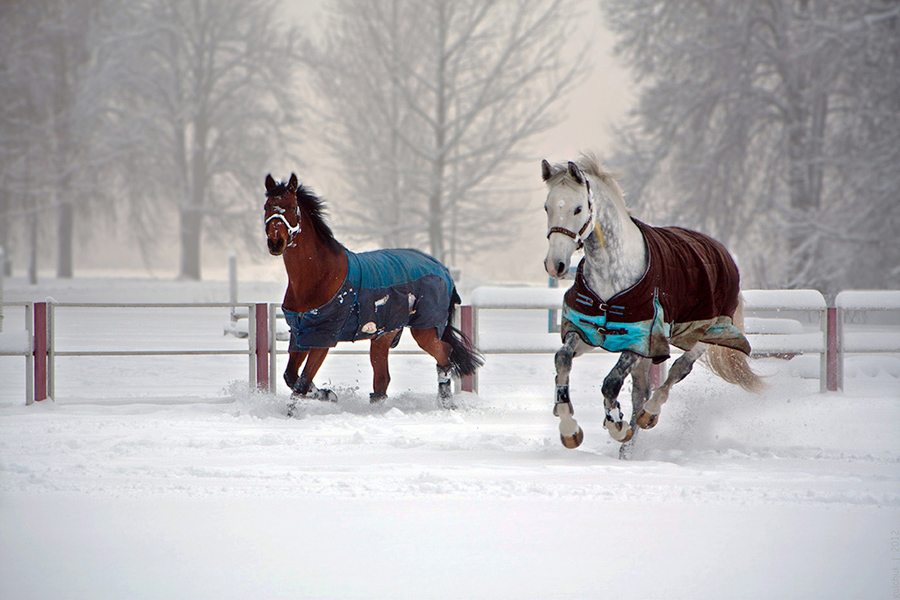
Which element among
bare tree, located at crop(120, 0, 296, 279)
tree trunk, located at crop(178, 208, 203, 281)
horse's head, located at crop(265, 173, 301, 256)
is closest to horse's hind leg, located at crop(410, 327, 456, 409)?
horse's head, located at crop(265, 173, 301, 256)

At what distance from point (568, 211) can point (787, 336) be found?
494 centimetres

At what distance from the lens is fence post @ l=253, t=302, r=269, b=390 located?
767 centimetres

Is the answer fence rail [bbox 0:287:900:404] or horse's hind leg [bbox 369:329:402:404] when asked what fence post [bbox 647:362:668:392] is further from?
horse's hind leg [bbox 369:329:402:404]

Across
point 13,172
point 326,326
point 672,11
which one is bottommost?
point 326,326

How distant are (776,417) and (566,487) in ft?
9.75

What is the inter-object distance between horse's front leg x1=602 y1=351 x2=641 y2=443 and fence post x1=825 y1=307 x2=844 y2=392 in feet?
14.9

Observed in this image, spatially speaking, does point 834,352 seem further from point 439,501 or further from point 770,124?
point 770,124

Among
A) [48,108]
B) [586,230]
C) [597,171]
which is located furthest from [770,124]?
[48,108]

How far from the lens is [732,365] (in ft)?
19.7

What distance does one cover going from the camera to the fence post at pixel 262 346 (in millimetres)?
7672

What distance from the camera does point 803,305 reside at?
8.45 meters

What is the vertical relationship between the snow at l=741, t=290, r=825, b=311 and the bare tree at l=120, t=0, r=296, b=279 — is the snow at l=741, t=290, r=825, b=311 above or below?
below

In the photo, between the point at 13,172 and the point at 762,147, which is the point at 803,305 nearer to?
the point at 762,147

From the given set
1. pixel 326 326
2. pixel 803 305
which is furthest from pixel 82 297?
pixel 803 305
